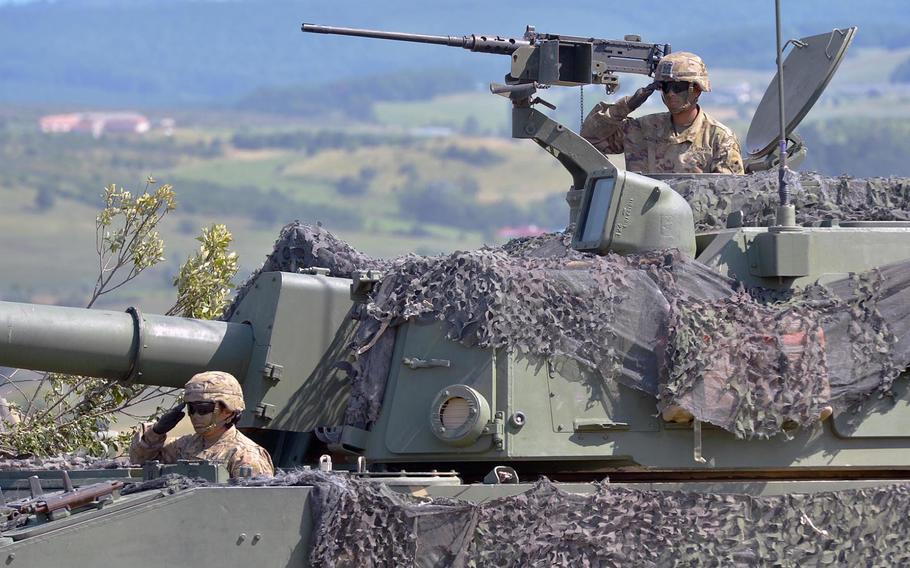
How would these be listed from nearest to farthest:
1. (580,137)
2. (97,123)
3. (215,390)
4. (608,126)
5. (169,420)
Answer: (215,390)
(169,420)
(580,137)
(608,126)
(97,123)

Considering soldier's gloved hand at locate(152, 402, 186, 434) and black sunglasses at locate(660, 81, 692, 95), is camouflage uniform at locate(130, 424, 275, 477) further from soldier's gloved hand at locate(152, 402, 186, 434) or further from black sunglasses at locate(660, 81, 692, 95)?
black sunglasses at locate(660, 81, 692, 95)

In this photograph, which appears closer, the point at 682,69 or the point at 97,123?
the point at 682,69

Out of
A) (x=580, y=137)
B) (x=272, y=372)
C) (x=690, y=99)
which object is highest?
(x=690, y=99)

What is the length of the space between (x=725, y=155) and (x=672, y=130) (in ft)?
1.29

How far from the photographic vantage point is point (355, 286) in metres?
10.7

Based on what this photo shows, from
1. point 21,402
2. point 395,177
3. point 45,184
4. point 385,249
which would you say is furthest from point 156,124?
point 21,402

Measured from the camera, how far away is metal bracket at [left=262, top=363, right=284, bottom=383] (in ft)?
35.3

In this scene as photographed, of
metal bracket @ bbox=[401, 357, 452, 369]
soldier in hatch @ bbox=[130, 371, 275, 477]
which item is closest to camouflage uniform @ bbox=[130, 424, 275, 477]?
soldier in hatch @ bbox=[130, 371, 275, 477]

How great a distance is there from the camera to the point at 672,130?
40.6 ft

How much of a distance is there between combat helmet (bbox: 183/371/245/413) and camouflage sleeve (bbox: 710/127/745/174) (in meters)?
3.77

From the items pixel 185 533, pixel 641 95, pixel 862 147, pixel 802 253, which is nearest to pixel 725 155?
pixel 641 95

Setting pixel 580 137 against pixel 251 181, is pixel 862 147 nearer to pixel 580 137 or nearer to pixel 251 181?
pixel 251 181

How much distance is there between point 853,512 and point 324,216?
335 ft

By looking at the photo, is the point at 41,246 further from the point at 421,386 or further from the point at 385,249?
the point at 421,386
